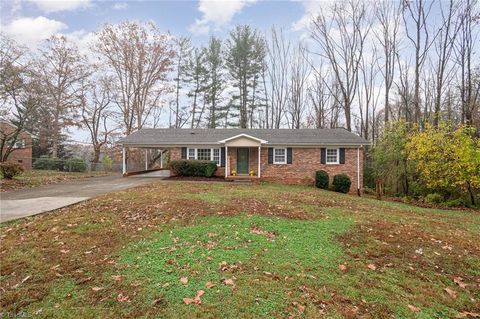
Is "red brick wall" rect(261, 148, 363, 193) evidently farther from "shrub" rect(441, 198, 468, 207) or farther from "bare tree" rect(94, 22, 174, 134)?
"bare tree" rect(94, 22, 174, 134)

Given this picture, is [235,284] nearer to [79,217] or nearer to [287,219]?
[287,219]

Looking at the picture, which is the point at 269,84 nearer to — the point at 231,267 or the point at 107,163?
the point at 107,163

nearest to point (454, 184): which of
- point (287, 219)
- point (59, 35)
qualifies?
point (287, 219)

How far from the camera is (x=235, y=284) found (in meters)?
3.41

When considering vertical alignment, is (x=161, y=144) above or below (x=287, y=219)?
above

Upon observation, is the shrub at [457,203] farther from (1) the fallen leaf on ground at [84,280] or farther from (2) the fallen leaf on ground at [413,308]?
(1) the fallen leaf on ground at [84,280]

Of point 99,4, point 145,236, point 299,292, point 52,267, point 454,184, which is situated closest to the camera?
point 299,292

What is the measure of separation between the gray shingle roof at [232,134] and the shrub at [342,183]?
218cm

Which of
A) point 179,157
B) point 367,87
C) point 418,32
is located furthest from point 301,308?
point 367,87

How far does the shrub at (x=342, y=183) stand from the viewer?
15.4 metres

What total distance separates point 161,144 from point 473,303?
53.6 ft

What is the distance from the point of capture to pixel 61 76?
896 inches

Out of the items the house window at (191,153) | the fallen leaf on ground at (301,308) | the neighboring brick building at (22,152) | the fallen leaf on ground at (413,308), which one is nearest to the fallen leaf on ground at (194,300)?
the fallen leaf on ground at (301,308)

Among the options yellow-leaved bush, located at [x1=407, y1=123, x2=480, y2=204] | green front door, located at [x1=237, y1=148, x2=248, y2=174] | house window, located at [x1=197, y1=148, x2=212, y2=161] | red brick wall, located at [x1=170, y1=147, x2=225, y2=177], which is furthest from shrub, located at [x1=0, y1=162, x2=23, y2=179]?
yellow-leaved bush, located at [x1=407, y1=123, x2=480, y2=204]
